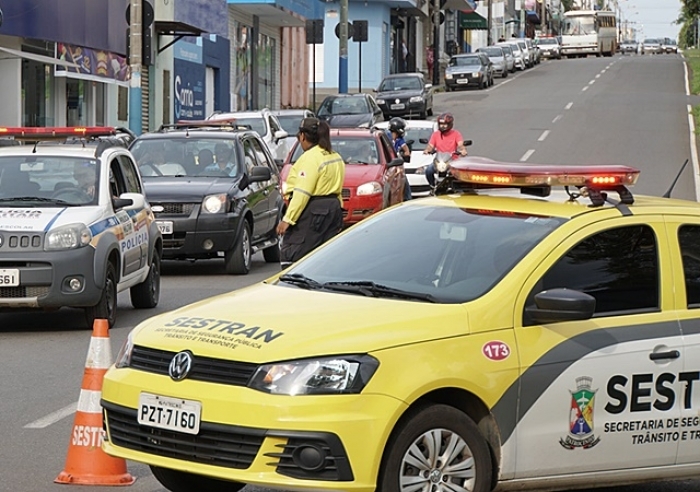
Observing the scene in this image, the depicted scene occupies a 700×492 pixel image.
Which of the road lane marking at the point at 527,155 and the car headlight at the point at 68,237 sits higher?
the road lane marking at the point at 527,155

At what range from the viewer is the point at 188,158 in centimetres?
1872

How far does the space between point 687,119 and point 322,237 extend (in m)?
36.5

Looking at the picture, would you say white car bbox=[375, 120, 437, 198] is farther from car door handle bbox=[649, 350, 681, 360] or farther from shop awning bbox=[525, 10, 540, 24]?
shop awning bbox=[525, 10, 540, 24]

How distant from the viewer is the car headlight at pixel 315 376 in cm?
578

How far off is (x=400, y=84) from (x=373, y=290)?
43653 millimetres

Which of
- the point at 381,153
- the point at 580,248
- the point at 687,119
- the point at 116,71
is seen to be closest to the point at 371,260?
the point at 580,248

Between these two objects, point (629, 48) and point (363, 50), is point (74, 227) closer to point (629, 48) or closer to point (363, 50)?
point (363, 50)

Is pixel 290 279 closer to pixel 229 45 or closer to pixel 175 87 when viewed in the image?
pixel 175 87

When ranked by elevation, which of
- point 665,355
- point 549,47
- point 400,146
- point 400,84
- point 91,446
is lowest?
point 91,446

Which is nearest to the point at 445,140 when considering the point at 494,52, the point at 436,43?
the point at 494,52

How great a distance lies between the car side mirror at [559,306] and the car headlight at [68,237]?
22.8 feet

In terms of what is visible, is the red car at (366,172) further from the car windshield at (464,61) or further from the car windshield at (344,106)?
the car windshield at (464,61)

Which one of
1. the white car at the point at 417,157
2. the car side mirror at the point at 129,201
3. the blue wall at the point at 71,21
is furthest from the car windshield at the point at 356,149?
the car side mirror at the point at 129,201

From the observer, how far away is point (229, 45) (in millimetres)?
47500
